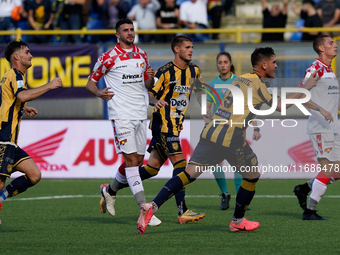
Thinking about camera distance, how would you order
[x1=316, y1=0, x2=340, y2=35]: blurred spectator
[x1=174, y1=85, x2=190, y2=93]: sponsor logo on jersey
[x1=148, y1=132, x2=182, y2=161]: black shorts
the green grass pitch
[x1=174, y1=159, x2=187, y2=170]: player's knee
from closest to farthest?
the green grass pitch < [x1=174, y1=159, x2=187, y2=170]: player's knee < [x1=148, y1=132, x2=182, y2=161]: black shorts < [x1=174, y1=85, x2=190, y2=93]: sponsor logo on jersey < [x1=316, y1=0, x2=340, y2=35]: blurred spectator

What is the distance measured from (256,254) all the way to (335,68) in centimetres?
979

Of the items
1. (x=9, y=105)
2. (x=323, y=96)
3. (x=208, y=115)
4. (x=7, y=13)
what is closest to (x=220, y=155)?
(x=323, y=96)

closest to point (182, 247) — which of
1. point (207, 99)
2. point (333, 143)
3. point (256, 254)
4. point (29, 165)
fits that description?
point (256, 254)

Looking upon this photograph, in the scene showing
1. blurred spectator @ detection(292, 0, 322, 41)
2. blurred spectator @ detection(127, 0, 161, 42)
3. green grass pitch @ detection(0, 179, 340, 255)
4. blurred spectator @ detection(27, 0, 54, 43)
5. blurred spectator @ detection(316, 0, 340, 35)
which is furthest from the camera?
blurred spectator @ detection(27, 0, 54, 43)

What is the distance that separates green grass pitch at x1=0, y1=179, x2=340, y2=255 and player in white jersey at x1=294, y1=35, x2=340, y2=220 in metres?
0.40

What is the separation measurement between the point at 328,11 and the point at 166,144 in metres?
9.76

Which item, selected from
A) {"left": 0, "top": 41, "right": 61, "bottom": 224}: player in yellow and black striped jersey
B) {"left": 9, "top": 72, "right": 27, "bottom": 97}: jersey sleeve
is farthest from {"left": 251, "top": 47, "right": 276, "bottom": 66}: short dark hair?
{"left": 9, "top": 72, "right": 27, "bottom": 97}: jersey sleeve

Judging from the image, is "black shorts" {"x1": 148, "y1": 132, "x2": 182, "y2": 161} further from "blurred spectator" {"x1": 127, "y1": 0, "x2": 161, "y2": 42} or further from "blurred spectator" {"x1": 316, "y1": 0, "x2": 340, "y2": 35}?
"blurred spectator" {"x1": 316, "y1": 0, "x2": 340, "y2": 35}

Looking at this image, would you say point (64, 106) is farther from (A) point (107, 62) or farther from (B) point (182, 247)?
(B) point (182, 247)

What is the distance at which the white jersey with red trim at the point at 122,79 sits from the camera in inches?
309

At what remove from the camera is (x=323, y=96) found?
330 inches

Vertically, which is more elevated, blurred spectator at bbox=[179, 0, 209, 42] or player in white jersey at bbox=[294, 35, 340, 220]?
blurred spectator at bbox=[179, 0, 209, 42]

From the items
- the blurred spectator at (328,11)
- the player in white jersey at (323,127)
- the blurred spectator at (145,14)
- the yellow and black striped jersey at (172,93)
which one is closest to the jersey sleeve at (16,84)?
the yellow and black striped jersey at (172,93)

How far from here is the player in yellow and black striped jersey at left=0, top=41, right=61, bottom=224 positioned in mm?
7293
